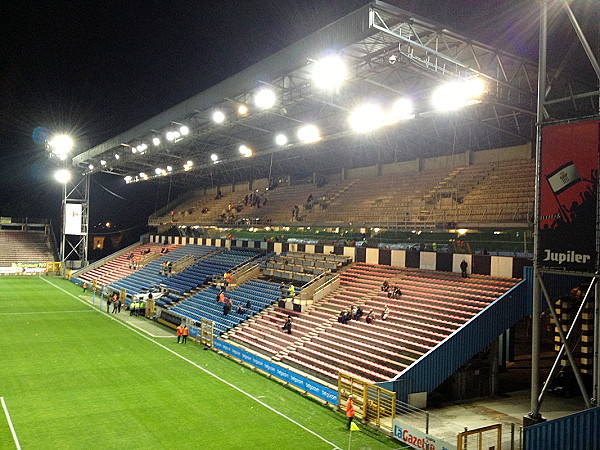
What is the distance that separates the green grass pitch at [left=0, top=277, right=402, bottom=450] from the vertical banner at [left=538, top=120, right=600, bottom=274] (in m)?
6.39

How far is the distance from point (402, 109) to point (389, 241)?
20.9 ft

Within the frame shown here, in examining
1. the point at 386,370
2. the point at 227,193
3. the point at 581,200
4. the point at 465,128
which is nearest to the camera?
the point at 581,200

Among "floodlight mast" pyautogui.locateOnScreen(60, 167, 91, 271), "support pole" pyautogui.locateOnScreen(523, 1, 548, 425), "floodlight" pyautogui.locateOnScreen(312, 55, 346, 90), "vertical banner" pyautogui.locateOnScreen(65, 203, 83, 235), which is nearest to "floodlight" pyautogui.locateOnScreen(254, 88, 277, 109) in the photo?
"floodlight" pyautogui.locateOnScreen(312, 55, 346, 90)

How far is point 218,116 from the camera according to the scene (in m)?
28.8

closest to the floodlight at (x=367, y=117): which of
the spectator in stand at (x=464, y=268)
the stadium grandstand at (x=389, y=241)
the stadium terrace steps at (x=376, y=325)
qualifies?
the stadium grandstand at (x=389, y=241)

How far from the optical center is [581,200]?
11742 millimetres

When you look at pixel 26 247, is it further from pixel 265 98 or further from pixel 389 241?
pixel 389 241

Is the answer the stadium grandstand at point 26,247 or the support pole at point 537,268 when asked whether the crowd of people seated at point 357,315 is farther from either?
the stadium grandstand at point 26,247

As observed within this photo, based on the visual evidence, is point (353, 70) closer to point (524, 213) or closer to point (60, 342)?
point (524, 213)

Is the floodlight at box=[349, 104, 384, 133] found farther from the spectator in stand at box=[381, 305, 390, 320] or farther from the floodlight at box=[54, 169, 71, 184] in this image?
the floodlight at box=[54, 169, 71, 184]

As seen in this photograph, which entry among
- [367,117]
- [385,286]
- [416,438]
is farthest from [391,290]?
[416,438]

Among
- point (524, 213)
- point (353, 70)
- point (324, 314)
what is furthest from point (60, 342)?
point (524, 213)

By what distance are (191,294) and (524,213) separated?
806 inches

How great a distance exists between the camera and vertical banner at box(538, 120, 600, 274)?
11578mm
